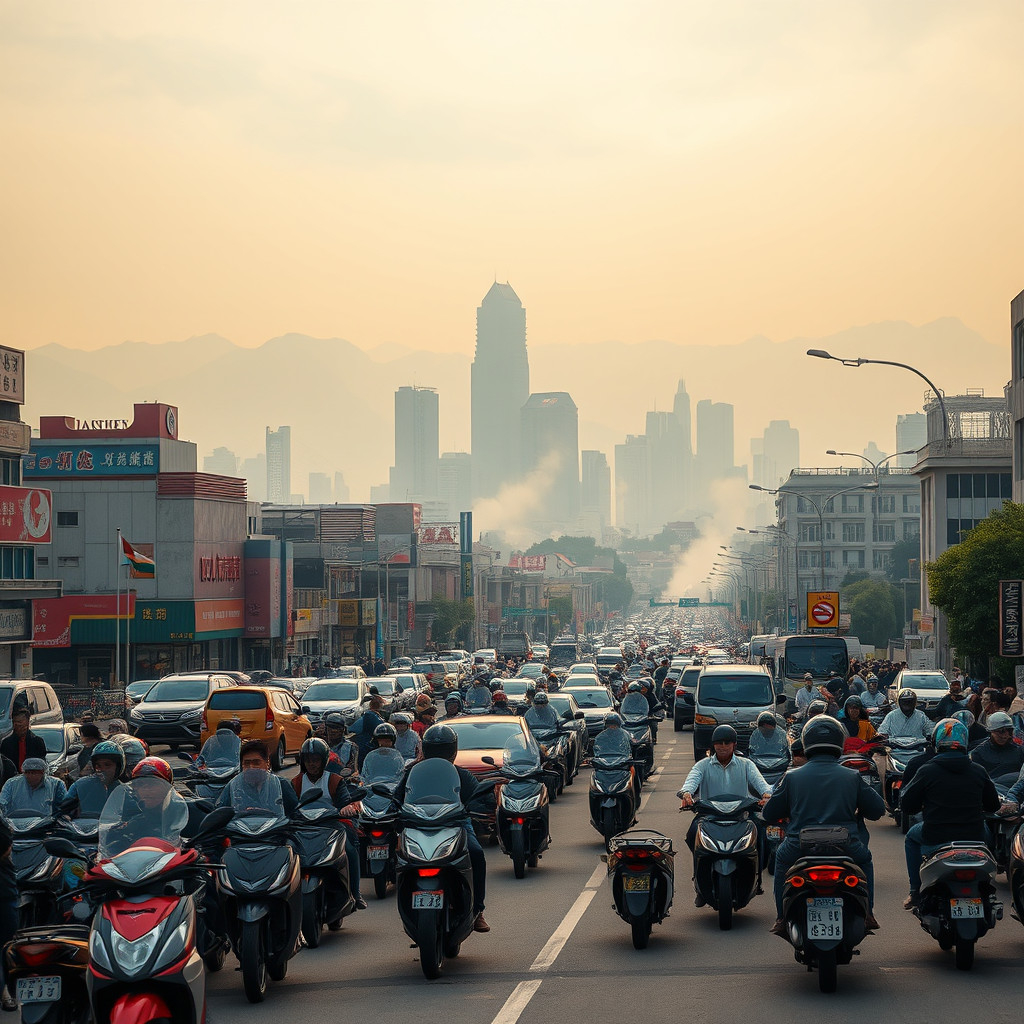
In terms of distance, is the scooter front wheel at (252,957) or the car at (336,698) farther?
the car at (336,698)

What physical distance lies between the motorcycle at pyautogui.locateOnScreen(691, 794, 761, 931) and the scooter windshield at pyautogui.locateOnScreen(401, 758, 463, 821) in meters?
2.26

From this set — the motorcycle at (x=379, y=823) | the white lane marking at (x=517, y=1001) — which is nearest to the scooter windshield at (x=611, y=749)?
the motorcycle at (x=379, y=823)

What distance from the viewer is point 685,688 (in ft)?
138

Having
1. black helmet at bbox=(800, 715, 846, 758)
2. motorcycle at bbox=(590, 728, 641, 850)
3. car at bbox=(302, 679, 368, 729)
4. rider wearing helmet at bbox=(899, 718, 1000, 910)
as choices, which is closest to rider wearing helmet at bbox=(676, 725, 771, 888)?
rider wearing helmet at bbox=(899, 718, 1000, 910)

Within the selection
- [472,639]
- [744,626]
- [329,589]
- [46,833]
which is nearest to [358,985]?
[46,833]

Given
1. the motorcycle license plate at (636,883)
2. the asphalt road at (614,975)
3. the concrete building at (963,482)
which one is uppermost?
the concrete building at (963,482)

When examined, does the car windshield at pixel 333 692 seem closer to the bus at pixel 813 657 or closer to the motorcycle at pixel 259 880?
the bus at pixel 813 657

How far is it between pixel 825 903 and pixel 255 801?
378 centimetres

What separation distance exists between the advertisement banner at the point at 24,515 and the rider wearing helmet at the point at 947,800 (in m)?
48.7

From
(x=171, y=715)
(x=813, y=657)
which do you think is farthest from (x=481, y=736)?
(x=813, y=657)

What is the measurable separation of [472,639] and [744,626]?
53.0 meters

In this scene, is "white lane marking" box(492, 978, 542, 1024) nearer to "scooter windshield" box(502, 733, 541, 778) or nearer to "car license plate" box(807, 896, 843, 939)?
"car license plate" box(807, 896, 843, 939)

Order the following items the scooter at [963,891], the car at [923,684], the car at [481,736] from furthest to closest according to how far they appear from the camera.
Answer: the car at [923,684] → the car at [481,736] → the scooter at [963,891]

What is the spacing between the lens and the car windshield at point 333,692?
33.7 m
